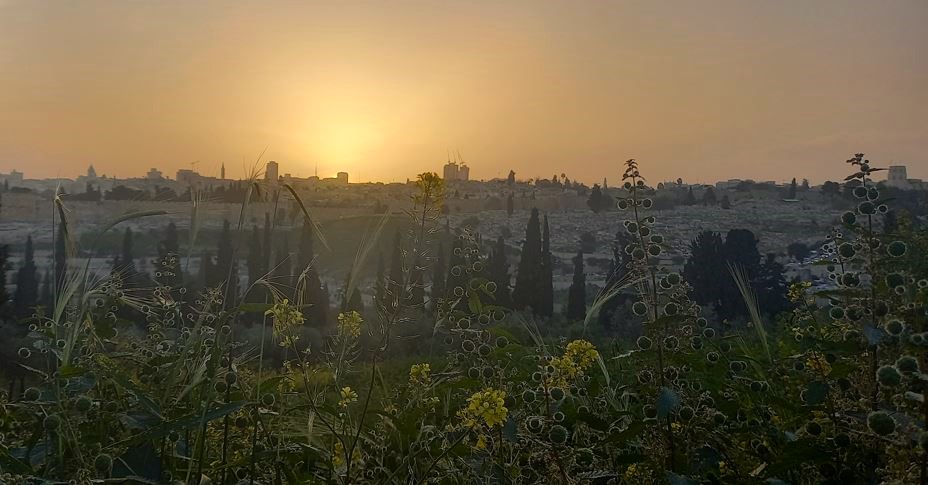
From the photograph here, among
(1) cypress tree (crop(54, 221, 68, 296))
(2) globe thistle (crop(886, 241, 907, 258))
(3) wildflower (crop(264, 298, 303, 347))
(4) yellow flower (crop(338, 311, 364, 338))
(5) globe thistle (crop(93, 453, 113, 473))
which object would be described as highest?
(2) globe thistle (crop(886, 241, 907, 258))

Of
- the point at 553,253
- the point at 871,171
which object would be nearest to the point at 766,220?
the point at 553,253

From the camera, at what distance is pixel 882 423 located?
4.43ft

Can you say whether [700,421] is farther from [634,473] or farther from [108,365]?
[108,365]

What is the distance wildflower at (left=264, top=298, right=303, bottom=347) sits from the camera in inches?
77.7

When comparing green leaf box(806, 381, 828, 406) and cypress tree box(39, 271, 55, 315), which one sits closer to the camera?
green leaf box(806, 381, 828, 406)

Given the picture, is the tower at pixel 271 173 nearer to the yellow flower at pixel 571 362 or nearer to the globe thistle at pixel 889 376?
the yellow flower at pixel 571 362

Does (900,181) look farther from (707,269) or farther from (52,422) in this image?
(52,422)

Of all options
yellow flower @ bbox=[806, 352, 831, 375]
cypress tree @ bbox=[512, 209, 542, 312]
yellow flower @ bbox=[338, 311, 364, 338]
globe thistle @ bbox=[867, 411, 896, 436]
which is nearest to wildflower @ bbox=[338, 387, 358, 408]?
yellow flower @ bbox=[338, 311, 364, 338]

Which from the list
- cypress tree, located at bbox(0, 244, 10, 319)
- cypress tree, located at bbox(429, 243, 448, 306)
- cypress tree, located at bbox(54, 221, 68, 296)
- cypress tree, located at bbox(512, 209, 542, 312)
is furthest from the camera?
cypress tree, located at bbox(512, 209, 542, 312)

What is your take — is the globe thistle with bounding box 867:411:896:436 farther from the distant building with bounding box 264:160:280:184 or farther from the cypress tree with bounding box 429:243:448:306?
the distant building with bounding box 264:160:280:184

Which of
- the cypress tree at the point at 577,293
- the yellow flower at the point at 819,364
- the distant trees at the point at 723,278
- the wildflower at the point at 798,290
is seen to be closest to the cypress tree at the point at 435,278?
the yellow flower at the point at 819,364

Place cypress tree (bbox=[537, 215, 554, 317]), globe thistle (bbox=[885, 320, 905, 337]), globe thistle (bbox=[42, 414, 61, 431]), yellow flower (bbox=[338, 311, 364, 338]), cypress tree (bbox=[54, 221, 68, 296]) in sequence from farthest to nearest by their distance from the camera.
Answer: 1. cypress tree (bbox=[537, 215, 554, 317])
2. yellow flower (bbox=[338, 311, 364, 338])
3. cypress tree (bbox=[54, 221, 68, 296])
4. globe thistle (bbox=[42, 414, 61, 431])
5. globe thistle (bbox=[885, 320, 905, 337])

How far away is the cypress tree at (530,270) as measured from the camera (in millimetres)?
27672

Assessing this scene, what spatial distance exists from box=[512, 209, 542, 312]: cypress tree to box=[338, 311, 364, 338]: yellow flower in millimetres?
23762
